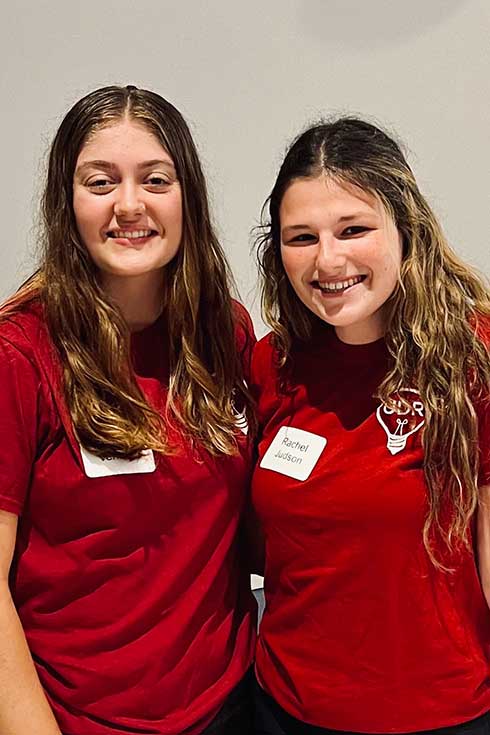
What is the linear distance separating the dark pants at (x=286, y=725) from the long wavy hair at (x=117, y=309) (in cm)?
42

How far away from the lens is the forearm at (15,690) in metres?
1.29

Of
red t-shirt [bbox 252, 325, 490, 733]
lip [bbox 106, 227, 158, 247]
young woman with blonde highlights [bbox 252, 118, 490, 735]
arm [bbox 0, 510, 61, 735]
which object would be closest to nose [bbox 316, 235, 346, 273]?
young woman with blonde highlights [bbox 252, 118, 490, 735]

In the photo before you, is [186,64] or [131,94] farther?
[186,64]

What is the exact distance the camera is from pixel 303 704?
1383 millimetres

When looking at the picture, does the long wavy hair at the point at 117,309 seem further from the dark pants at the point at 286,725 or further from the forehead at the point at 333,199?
the dark pants at the point at 286,725

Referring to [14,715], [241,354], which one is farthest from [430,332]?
[14,715]

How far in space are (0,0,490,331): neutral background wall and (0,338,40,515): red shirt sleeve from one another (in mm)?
1176

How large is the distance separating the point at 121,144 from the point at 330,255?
35 centimetres

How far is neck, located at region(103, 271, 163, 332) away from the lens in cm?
144

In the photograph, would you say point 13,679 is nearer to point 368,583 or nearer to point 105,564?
point 105,564

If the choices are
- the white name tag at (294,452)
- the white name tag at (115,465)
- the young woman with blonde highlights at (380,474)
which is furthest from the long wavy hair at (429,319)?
the white name tag at (115,465)

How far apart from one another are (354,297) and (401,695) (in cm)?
58

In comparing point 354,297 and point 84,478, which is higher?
point 354,297

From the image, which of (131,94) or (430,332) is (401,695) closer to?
(430,332)
